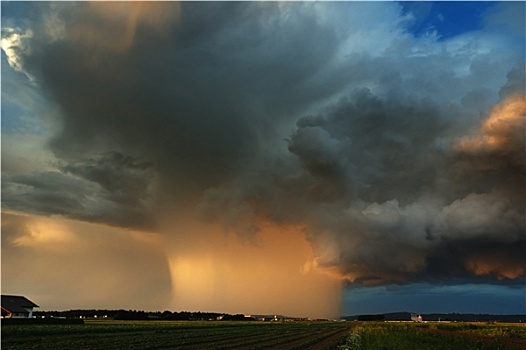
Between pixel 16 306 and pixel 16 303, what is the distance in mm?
2156

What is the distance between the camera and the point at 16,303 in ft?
396

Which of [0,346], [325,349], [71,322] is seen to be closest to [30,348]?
[0,346]

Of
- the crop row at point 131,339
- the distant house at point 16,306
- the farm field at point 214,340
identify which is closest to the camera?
the crop row at point 131,339

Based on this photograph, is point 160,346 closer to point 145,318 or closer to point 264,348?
point 264,348

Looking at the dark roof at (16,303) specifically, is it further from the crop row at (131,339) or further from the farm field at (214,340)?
the crop row at (131,339)

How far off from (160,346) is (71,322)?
60167mm

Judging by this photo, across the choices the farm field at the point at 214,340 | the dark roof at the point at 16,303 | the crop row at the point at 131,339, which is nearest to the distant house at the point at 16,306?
the dark roof at the point at 16,303

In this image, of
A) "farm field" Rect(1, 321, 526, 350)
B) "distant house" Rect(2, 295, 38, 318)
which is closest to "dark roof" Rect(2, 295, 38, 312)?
"distant house" Rect(2, 295, 38, 318)

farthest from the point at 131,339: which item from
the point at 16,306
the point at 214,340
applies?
the point at 16,306

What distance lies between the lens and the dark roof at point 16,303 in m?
117

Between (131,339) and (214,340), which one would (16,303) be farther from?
(214,340)

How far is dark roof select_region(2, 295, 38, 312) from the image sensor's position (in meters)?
117

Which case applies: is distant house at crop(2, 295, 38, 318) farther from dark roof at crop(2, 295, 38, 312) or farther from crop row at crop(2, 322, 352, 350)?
crop row at crop(2, 322, 352, 350)

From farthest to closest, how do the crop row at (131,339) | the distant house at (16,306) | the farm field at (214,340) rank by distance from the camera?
the distant house at (16,306)
the farm field at (214,340)
the crop row at (131,339)
